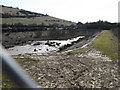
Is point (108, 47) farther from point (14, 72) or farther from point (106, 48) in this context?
point (14, 72)

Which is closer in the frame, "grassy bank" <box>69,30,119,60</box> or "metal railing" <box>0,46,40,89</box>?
"metal railing" <box>0,46,40,89</box>

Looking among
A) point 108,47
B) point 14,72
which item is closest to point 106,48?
point 108,47

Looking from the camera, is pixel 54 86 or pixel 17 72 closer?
pixel 17 72

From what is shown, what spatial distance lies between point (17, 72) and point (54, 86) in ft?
33.0

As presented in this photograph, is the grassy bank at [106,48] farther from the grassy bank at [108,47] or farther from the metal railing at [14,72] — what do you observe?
the metal railing at [14,72]

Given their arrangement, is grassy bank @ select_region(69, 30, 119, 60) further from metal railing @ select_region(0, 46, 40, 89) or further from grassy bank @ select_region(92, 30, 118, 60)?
metal railing @ select_region(0, 46, 40, 89)

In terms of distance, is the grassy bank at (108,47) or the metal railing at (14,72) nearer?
the metal railing at (14,72)

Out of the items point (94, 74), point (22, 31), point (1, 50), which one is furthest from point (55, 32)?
point (1, 50)

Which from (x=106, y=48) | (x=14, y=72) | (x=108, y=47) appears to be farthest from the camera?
(x=108, y=47)

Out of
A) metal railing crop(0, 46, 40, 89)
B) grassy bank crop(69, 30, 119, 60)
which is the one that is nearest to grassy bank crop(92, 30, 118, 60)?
grassy bank crop(69, 30, 119, 60)

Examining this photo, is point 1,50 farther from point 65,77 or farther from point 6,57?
point 65,77

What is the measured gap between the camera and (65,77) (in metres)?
12.5

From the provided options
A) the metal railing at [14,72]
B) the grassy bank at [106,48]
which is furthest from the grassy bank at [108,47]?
the metal railing at [14,72]

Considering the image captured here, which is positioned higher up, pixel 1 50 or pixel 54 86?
pixel 1 50
